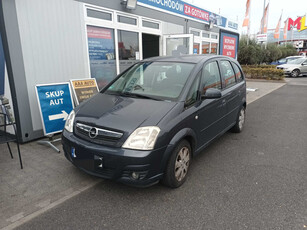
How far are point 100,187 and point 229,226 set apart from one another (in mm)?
1682

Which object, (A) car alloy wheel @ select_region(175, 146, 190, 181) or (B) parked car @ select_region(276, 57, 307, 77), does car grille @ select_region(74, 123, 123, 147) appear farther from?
(B) parked car @ select_region(276, 57, 307, 77)

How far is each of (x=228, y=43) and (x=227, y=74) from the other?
986 cm

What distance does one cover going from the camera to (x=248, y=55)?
23422 mm

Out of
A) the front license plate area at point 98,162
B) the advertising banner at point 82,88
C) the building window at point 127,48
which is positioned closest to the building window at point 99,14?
the building window at point 127,48

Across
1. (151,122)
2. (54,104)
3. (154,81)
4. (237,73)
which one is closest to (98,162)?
(151,122)

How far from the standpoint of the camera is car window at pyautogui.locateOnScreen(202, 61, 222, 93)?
12.2 feet

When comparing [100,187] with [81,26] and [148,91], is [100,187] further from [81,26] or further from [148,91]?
[81,26]

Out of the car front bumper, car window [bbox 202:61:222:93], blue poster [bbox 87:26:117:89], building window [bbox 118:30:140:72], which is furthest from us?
building window [bbox 118:30:140:72]

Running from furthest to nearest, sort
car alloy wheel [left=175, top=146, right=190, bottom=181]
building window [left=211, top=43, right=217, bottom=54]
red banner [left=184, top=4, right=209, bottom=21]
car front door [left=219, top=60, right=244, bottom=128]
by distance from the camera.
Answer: building window [left=211, top=43, right=217, bottom=54]
red banner [left=184, top=4, right=209, bottom=21]
car front door [left=219, top=60, right=244, bottom=128]
car alloy wheel [left=175, top=146, right=190, bottom=181]

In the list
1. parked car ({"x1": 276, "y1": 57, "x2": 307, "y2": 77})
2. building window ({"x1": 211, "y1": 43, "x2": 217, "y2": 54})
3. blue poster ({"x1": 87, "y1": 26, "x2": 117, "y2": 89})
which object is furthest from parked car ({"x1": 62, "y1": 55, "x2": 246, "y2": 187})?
parked car ({"x1": 276, "y1": 57, "x2": 307, "y2": 77})

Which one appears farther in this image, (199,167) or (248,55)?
(248,55)

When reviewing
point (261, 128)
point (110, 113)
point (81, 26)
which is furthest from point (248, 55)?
point (110, 113)

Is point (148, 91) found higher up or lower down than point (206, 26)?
lower down

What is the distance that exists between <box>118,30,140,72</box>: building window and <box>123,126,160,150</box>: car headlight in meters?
4.53
